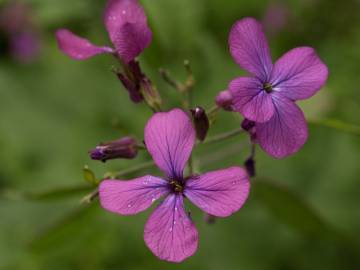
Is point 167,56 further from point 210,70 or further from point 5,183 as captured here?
point 5,183

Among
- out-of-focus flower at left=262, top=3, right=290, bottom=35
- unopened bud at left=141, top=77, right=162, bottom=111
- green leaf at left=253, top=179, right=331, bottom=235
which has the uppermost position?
unopened bud at left=141, top=77, right=162, bottom=111

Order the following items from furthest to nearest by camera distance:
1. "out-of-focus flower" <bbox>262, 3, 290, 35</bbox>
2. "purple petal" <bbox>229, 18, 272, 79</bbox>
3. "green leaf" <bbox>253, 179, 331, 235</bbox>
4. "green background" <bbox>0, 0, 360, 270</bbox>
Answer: "out-of-focus flower" <bbox>262, 3, 290, 35</bbox>
"green background" <bbox>0, 0, 360, 270</bbox>
"green leaf" <bbox>253, 179, 331, 235</bbox>
"purple petal" <bbox>229, 18, 272, 79</bbox>

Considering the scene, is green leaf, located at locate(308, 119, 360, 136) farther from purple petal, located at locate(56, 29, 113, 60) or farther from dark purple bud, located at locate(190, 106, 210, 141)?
purple petal, located at locate(56, 29, 113, 60)

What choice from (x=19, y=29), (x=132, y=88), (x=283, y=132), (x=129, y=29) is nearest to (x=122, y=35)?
(x=129, y=29)

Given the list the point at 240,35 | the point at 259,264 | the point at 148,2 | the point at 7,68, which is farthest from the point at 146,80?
the point at 7,68

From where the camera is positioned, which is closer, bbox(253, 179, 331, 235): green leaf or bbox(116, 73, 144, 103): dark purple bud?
bbox(116, 73, 144, 103): dark purple bud

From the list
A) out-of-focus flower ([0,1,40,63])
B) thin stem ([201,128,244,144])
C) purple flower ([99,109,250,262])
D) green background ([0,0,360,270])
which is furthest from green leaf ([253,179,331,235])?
out-of-focus flower ([0,1,40,63])
